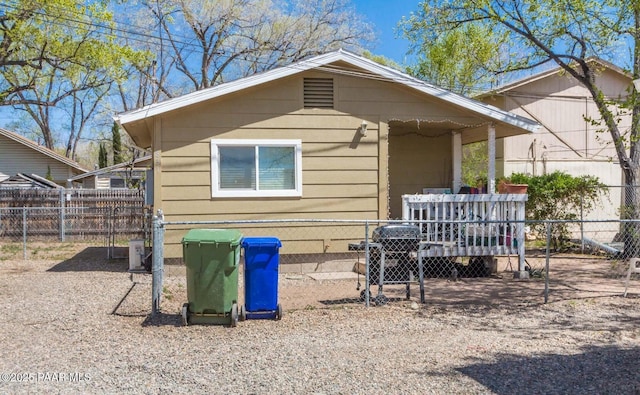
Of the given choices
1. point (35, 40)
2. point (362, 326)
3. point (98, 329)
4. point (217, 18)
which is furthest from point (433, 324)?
point (217, 18)

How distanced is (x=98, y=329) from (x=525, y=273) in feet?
23.1

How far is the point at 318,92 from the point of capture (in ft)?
33.1

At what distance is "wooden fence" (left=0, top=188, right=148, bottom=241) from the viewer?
1667cm

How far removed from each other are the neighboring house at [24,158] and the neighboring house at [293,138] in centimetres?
1762

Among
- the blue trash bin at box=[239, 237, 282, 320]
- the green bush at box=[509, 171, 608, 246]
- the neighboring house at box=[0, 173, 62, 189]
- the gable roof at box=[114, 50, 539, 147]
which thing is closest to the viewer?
the blue trash bin at box=[239, 237, 282, 320]

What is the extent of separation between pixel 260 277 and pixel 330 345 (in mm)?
1329

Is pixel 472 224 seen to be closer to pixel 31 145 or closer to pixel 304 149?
pixel 304 149

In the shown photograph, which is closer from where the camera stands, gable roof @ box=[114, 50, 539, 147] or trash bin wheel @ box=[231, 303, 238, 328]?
trash bin wheel @ box=[231, 303, 238, 328]

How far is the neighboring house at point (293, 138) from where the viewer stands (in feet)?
31.6

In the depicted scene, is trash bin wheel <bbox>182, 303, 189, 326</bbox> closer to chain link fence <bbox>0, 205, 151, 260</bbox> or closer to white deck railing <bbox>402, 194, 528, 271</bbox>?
white deck railing <bbox>402, 194, 528, 271</bbox>

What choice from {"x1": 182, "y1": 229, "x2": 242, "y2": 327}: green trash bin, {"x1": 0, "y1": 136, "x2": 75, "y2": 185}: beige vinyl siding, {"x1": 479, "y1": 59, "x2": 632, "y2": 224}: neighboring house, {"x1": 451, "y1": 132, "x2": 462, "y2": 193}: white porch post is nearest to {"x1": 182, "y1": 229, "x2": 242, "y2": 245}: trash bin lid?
{"x1": 182, "y1": 229, "x2": 242, "y2": 327}: green trash bin

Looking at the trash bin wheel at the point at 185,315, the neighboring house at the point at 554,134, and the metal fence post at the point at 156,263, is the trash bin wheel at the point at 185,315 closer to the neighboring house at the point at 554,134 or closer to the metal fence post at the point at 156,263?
the metal fence post at the point at 156,263

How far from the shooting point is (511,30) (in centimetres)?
1173

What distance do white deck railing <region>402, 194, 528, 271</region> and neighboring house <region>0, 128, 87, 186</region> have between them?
70.0ft
